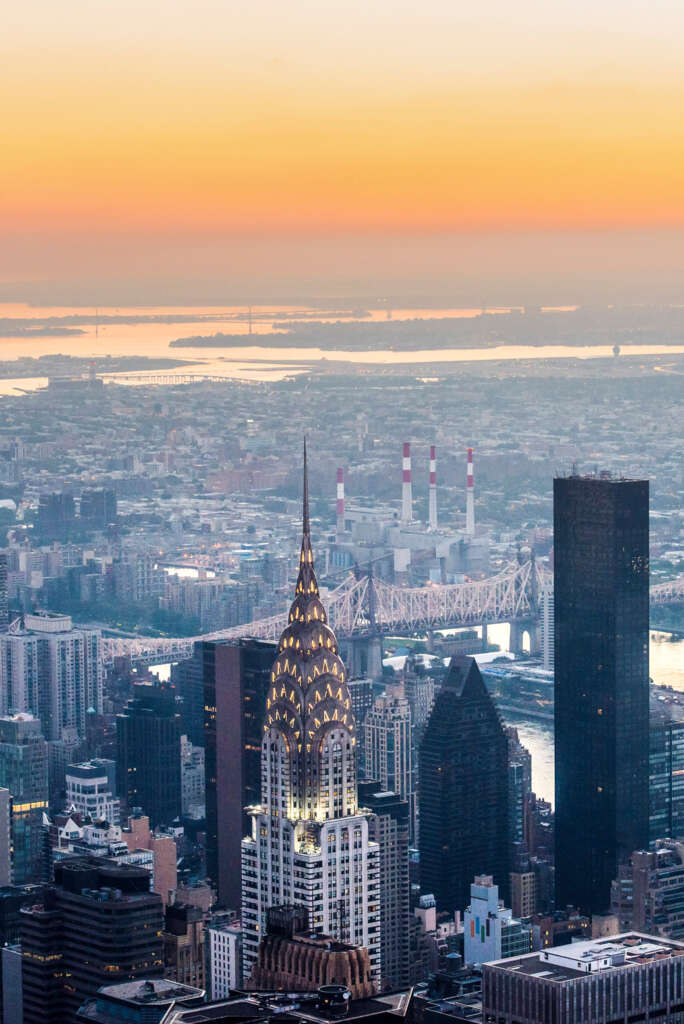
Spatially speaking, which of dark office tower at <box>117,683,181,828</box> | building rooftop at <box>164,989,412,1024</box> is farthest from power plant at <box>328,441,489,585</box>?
building rooftop at <box>164,989,412,1024</box>

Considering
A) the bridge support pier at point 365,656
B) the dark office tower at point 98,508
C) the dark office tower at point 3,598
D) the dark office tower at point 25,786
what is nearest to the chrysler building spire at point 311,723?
the dark office tower at point 25,786

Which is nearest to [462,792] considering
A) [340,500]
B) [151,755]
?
[151,755]

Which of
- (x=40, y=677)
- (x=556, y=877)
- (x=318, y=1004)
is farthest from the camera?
(x=40, y=677)

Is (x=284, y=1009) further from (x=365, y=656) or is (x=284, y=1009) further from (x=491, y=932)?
(x=365, y=656)

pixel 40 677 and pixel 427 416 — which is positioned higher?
pixel 427 416

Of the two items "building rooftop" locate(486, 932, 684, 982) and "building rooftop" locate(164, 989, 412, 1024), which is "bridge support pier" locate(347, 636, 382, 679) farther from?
"building rooftop" locate(164, 989, 412, 1024)

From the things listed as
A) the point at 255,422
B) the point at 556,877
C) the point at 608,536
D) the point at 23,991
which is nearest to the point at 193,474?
the point at 255,422

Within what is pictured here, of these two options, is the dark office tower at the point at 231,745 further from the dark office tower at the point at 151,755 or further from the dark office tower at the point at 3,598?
the dark office tower at the point at 3,598

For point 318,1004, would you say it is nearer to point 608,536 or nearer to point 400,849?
point 400,849
